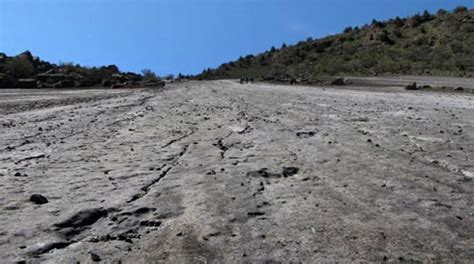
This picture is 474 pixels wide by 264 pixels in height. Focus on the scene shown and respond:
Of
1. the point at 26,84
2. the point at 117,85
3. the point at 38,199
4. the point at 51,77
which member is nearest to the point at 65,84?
the point at 26,84

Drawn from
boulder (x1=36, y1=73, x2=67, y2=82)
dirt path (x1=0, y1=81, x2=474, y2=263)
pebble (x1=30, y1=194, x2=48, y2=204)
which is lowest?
boulder (x1=36, y1=73, x2=67, y2=82)

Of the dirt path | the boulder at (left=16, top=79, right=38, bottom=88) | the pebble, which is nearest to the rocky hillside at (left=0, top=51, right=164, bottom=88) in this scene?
the boulder at (left=16, top=79, right=38, bottom=88)

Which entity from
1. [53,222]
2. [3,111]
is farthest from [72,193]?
[3,111]

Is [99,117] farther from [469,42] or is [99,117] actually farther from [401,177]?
[469,42]

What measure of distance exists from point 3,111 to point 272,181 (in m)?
11.2

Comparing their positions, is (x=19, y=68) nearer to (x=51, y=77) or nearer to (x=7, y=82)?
(x=51, y=77)

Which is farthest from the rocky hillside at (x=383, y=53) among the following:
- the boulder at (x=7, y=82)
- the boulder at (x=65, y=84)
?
the boulder at (x=7, y=82)

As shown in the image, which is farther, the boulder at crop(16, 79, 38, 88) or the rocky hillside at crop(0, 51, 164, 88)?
the rocky hillside at crop(0, 51, 164, 88)

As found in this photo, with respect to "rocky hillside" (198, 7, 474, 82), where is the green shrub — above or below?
above

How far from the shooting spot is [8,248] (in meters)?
4.44

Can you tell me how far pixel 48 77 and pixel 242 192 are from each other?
31.7 metres

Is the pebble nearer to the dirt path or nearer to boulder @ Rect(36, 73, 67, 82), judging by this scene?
the dirt path

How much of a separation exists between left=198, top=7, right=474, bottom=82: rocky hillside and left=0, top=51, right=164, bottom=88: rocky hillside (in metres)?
8.53

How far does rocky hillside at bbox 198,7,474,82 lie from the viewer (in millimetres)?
39156
